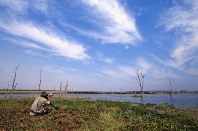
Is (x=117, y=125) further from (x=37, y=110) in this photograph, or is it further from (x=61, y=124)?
(x=37, y=110)

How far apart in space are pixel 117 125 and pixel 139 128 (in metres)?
1.45

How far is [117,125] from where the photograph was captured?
13.3m

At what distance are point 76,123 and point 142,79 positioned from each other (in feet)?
227

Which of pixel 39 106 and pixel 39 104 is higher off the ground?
pixel 39 104

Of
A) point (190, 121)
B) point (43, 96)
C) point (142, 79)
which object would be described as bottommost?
point (190, 121)

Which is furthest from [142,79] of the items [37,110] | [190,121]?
[37,110]

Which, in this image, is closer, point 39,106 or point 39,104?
point 39,104

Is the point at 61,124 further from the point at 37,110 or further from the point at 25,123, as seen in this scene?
the point at 37,110

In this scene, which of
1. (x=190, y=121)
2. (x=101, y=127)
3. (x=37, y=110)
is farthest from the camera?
(x=190, y=121)

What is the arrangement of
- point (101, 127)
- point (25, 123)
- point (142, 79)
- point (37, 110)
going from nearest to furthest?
1. point (101, 127)
2. point (25, 123)
3. point (37, 110)
4. point (142, 79)

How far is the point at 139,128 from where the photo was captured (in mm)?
13094

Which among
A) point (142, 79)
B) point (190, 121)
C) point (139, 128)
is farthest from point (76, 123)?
point (142, 79)

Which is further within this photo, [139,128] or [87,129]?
[139,128]

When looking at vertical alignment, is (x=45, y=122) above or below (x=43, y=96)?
below
